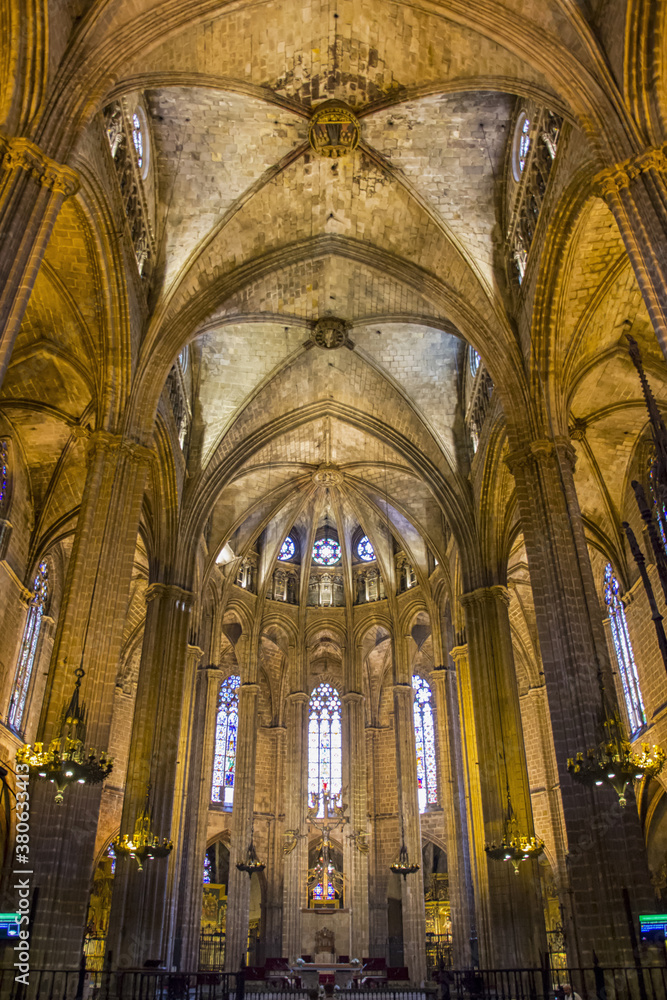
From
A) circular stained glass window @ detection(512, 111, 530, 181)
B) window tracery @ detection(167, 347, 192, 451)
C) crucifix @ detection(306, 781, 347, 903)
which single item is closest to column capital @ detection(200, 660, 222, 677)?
crucifix @ detection(306, 781, 347, 903)

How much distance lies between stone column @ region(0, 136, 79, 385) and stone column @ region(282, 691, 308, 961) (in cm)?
2130

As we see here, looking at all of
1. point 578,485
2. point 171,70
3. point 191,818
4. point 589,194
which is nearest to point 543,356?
point 589,194

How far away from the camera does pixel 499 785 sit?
18.9m

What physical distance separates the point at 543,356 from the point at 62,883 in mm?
12746

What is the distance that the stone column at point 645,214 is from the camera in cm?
1030

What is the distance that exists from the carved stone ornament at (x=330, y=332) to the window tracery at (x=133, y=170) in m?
5.64

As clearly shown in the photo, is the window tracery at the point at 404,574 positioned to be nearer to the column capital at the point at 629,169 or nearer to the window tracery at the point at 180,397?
the window tracery at the point at 180,397

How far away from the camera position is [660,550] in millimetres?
9211

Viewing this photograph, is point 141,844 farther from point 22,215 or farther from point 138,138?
point 138,138

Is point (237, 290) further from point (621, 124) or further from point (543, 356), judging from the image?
point (621, 124)

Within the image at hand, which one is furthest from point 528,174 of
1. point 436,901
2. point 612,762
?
point 436,901

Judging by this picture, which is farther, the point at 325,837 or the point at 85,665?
the point at 325,837

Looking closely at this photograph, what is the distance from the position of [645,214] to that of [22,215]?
8.34 m

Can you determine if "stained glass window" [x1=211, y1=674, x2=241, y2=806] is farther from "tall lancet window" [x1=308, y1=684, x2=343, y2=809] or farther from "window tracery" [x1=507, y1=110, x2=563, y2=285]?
"window tracery" [x1=507, y1=110, x2=563, y2=285]
